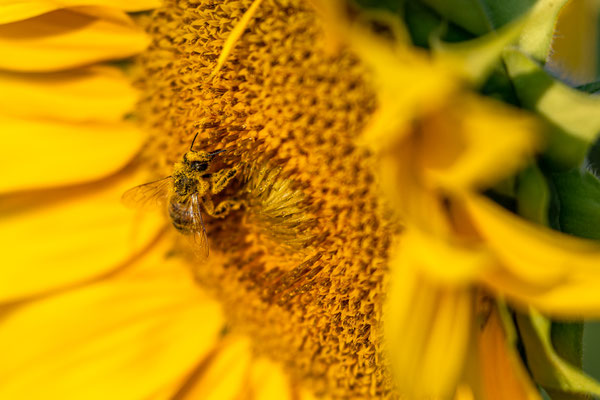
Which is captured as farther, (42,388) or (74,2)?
(42,388)

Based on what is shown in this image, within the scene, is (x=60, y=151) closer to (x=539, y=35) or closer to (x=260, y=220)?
(x=260, y=220)

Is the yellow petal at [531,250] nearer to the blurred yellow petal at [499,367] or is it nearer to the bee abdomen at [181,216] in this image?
the blurred yellow petal at [499,367]

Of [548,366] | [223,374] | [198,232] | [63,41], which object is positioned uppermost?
[63,41]

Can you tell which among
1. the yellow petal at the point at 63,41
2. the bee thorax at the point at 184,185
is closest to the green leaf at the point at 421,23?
the bee thorax at the point at 184,185

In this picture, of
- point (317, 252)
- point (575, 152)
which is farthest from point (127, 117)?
point (575, 152)

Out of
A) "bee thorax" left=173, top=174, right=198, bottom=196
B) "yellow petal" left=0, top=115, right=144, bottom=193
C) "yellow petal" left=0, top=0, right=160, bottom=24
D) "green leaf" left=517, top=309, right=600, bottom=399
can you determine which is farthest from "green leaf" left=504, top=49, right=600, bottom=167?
"yellow petal" left=0, top=115, right=144, bottom=193

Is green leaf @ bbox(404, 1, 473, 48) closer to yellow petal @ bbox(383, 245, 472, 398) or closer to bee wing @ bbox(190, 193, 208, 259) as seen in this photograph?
yellow petal @ bbox(383, 245, 472, 398)

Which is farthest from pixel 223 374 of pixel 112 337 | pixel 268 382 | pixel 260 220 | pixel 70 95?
pixel 70 95

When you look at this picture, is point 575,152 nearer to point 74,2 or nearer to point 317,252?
point 317,252
